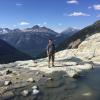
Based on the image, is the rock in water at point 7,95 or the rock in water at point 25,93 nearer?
the rock in water at point 7,95

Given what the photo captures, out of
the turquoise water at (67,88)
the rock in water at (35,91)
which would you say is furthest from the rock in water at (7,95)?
the rock in water at (35,91)

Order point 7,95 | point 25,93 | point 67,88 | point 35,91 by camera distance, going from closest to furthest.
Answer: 1. point 7,95
2. point 25,93
3. point 35,91
4. point 67,88

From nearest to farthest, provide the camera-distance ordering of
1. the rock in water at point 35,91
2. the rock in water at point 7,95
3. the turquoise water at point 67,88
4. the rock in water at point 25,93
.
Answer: the turquoise water at point 67,88 → the rock in water at point 7,95 → the rock in water at point 25,93 → the rock in water at point 35,91

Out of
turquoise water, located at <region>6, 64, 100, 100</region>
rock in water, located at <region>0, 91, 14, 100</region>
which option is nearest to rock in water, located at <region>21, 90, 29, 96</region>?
turquoise water, located at <region>6, 64, 100, 100</region>

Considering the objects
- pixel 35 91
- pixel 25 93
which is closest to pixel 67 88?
pixel 35 91

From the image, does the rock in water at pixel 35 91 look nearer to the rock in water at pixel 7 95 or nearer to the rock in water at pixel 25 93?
the rock in water at pixel 25 93

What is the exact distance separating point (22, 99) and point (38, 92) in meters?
2.08

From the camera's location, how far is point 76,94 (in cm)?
2186

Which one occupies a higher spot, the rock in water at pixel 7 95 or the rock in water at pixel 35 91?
the rock in water at pixel 35 91

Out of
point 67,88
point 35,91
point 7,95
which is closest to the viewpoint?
point 7,95

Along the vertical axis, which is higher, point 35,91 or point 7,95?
point 35,91

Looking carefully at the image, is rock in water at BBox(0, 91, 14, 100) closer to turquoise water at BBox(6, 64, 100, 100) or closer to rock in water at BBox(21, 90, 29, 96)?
turquoise water at BBox(6, 64, 100, 100)

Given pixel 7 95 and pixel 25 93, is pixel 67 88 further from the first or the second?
pixel 7 95

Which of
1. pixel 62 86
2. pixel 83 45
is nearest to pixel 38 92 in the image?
pixel 62 86
